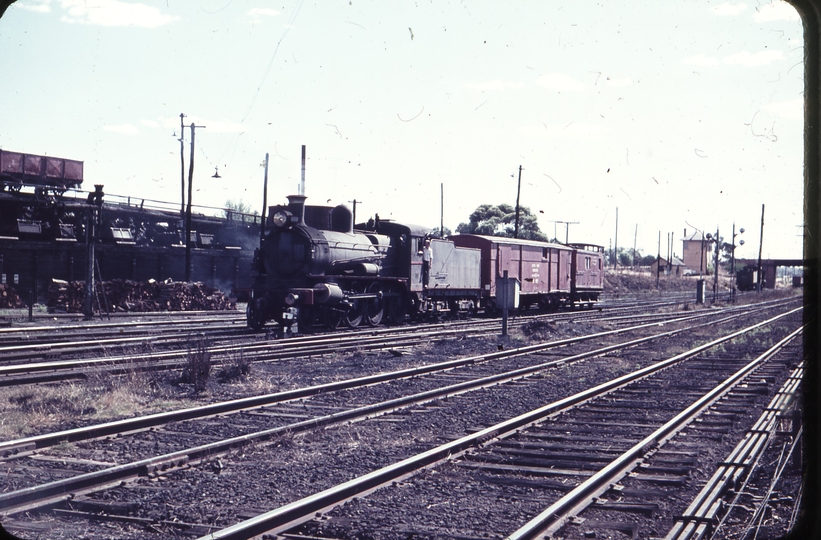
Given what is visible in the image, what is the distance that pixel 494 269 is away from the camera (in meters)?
28.7

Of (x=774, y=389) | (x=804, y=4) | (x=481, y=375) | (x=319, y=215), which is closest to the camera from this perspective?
(x=804, y=4)

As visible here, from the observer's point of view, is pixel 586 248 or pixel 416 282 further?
pixel 586 248

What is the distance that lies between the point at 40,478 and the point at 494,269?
78.2 ft

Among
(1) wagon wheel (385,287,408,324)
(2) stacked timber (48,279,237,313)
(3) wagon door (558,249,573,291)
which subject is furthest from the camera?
(3) wagon door (558,249,573,291)

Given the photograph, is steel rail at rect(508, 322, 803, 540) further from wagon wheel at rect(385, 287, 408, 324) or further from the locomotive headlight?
wagon wheel at rect(385, 287, 408, 324)

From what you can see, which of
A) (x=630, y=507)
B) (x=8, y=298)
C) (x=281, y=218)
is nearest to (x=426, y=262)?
(x=281, y=218)

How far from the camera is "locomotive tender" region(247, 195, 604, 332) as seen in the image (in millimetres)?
19344

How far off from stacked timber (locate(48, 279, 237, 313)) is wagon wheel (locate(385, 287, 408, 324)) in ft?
37.2

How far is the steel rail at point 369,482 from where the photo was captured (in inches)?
175

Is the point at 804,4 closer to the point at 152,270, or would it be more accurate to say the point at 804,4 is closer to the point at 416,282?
the point at 416,282

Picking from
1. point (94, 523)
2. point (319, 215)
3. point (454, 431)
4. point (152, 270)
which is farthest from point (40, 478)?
point (152, 270)

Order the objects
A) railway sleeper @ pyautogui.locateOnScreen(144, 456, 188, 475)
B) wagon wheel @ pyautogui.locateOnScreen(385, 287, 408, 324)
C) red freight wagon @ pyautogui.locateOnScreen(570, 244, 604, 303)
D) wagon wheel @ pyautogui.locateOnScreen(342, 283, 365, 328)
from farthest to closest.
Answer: red freight wagon @ pyautogui.locateOnScreen(570, 244, 604, 303) < wagon wheel @ pyautogui.locateOnScreen(385, 287, 408, 324) < wagon wheel @ pyautogui.locateOnScreen(342, 283, 365, 328) < railway sleeper @ pyautogui.locateOnScreen(144, 456, 188, 475)

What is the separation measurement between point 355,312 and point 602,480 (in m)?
16.2

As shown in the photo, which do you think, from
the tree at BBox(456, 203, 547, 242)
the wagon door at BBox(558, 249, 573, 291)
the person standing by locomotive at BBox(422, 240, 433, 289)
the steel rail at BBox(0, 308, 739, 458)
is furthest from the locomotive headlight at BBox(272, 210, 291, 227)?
the tree at BBox(456, 203, 547, 242)
